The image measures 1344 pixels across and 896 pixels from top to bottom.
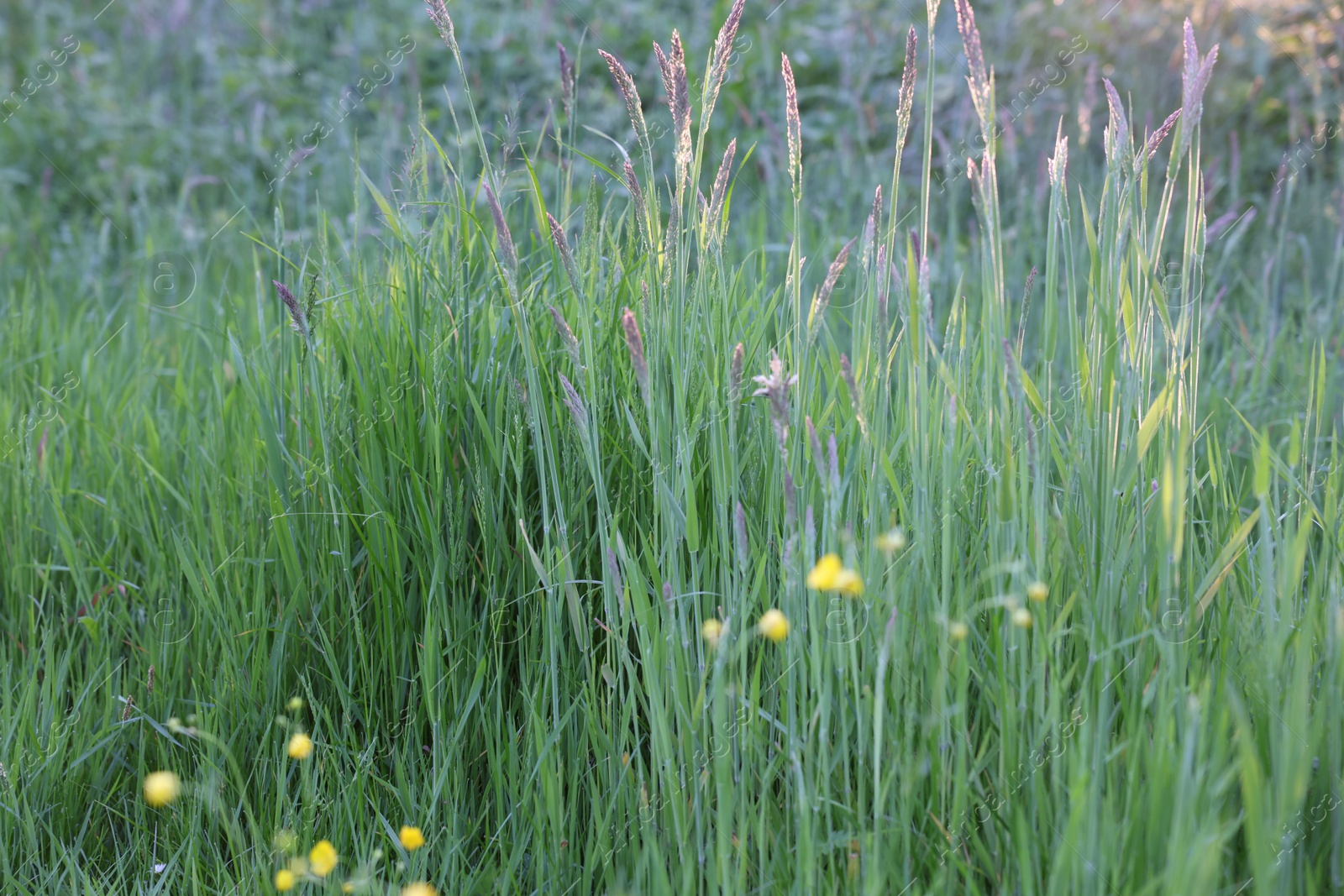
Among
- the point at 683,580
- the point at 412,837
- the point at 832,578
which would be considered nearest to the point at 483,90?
the point at 683,580

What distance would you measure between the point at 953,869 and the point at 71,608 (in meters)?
1.64

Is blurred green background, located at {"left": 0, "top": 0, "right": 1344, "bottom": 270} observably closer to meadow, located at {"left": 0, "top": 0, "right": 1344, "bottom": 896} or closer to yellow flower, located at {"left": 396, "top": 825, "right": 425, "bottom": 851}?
meadow, located at {"left": 0, "top": 0, "right": 1344, "bottom": 896}

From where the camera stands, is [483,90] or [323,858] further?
[483,90]

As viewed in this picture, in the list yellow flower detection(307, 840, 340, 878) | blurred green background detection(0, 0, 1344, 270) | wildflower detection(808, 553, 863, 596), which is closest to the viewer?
wildflower detection(808, 553, 863, 596)

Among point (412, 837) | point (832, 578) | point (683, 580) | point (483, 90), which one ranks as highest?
point (483, 90)

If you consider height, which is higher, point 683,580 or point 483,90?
Answer: point 483,90

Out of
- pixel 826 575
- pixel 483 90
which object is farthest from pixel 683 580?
pixel 483 90

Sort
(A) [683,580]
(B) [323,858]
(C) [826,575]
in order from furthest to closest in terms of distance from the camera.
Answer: (A) [683,580]
(B) [323,858]
(C) [826,575]

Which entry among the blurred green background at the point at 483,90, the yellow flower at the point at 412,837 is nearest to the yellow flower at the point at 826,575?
the yellow flower at the point at 412,837

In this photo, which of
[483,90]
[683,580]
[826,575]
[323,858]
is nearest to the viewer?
[826,575]

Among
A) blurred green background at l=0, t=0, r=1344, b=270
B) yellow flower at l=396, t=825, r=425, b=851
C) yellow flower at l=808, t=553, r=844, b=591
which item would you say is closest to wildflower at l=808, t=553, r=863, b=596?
yellow flower at l=808, t=553, r=844, b=591

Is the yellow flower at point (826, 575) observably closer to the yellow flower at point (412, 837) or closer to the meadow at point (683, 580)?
the meadow at point (683, 580)

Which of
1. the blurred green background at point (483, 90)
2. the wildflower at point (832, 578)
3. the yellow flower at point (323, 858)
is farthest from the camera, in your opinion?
the blurred green background at point (483, 90)

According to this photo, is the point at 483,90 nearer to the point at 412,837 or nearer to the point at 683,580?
the point at 683,580
